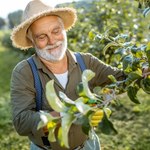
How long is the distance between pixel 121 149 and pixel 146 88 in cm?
352

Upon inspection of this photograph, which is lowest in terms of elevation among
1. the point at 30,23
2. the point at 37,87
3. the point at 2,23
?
the point at 2,23

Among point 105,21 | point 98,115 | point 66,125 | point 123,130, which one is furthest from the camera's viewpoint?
point 123,130

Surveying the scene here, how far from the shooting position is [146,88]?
159cm

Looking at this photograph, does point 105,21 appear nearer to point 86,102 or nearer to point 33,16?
point 33,16

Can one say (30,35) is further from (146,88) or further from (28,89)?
(146,88)

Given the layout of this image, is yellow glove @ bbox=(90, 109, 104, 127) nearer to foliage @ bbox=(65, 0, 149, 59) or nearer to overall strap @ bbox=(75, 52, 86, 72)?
overall strap @ bbox=(75, 52, 86, 72)

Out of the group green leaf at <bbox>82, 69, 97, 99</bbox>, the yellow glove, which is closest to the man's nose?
the yellow glove

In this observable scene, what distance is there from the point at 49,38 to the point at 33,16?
165 mm

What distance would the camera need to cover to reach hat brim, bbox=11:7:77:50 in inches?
95.0

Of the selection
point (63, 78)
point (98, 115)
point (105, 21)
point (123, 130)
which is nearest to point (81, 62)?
point (63, 78)

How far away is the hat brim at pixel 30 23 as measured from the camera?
241cm

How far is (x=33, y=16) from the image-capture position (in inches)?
94.6

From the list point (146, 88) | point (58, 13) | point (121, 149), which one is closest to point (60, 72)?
point (58, 13)

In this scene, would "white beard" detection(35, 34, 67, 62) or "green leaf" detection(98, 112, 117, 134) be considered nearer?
"green leaf" detection(98, 112, 117, 134)
